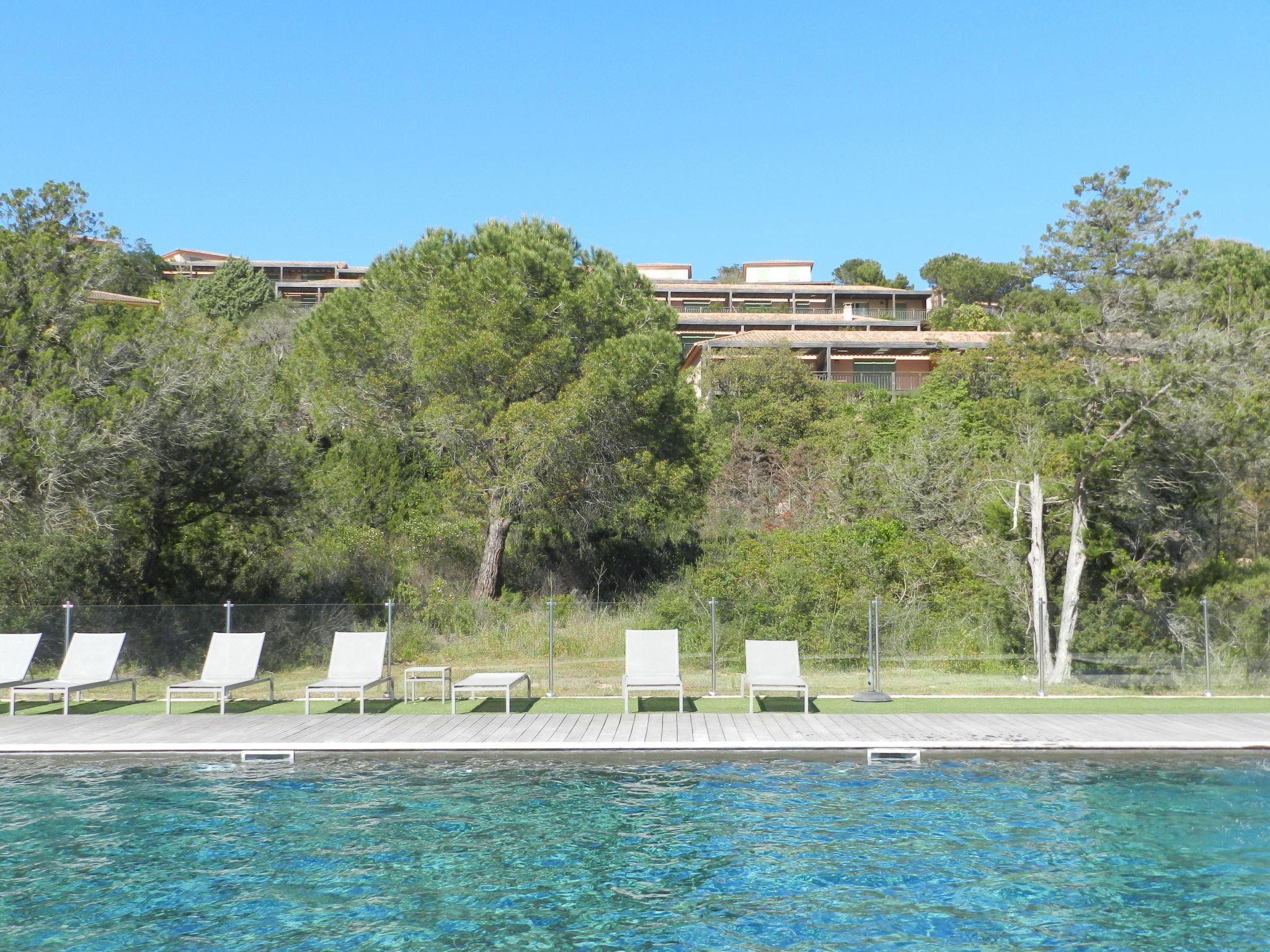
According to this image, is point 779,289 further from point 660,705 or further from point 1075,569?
point 660,705

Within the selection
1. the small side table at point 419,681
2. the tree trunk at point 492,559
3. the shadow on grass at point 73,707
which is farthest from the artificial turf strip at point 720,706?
the tree trunk at point 492,559

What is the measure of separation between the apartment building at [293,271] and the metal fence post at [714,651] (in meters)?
64.3

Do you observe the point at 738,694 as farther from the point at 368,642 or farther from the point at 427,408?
the point at 427,408

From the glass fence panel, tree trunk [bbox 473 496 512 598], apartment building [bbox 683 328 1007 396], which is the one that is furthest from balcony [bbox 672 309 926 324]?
the glass fence panel

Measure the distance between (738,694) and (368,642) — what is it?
5.01 m

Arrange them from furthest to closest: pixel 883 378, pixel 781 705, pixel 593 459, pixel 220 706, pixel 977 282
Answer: pixel 977 282 < pixel 883 378 < pixel 593 459 < pixel 220 706 < pixel 781 705

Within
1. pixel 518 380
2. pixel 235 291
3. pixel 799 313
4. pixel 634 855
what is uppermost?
pixel 799 313

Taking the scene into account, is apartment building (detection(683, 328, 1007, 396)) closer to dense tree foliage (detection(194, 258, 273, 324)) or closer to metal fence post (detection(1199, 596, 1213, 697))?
dense tree foliage (detection(194, 258, 273, 324))

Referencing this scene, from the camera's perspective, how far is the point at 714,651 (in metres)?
14.4

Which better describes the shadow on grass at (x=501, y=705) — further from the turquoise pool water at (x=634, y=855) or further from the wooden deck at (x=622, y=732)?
the turquoise pool water at (x=634, y=855)

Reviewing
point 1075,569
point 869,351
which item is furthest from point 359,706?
point 869,351

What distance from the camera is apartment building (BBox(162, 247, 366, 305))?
75.5 meters

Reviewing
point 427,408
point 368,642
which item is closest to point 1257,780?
point 368,642

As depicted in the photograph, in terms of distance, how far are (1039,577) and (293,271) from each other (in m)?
84.2
